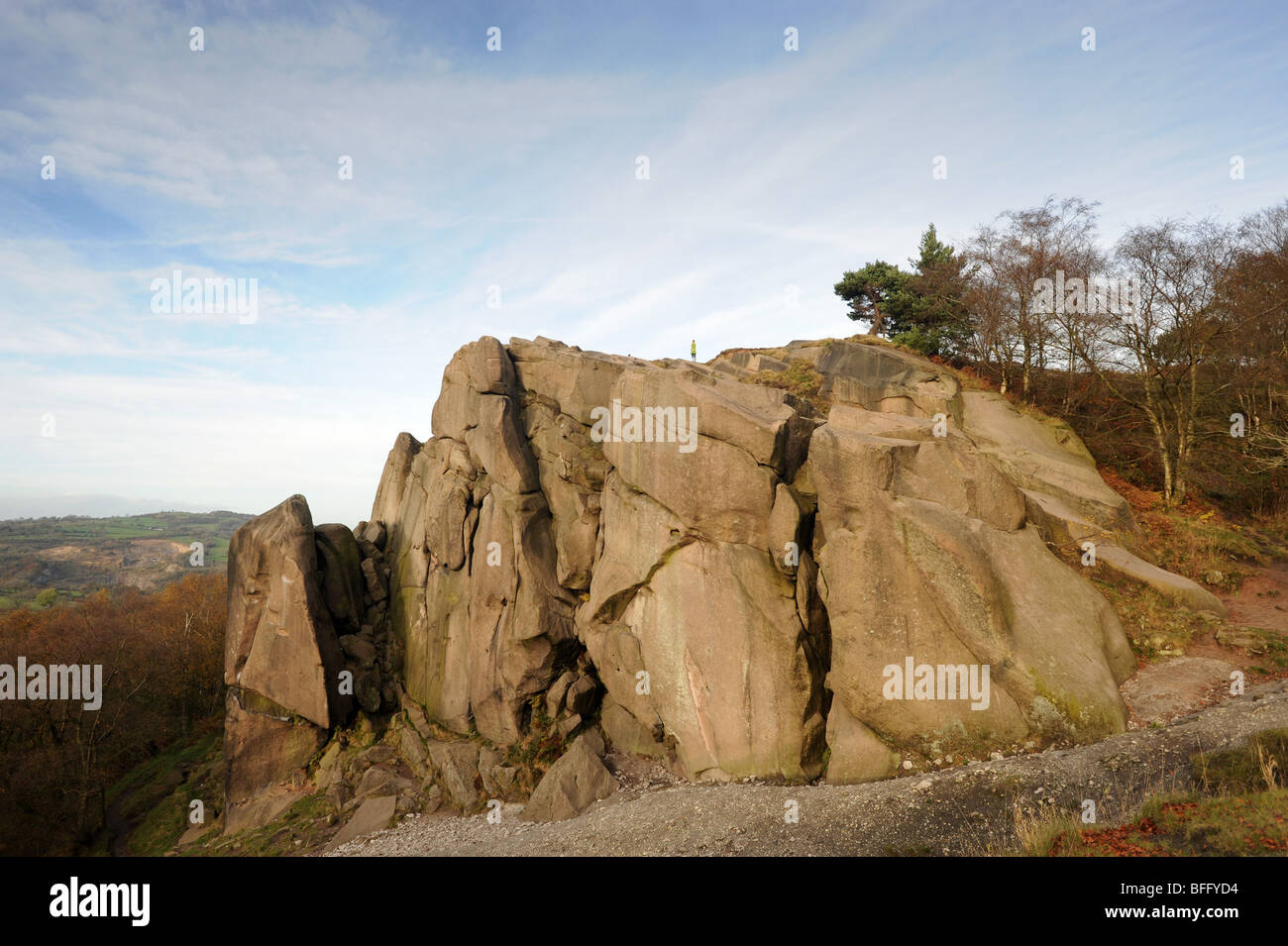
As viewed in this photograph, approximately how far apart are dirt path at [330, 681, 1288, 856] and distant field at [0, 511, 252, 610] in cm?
5735

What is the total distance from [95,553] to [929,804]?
147959mm

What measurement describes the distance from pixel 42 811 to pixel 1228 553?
1830 inches

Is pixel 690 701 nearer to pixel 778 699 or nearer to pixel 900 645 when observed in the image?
pixel 778 699

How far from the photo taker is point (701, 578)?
19.8m

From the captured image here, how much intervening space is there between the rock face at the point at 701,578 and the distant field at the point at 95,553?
40.9 meters

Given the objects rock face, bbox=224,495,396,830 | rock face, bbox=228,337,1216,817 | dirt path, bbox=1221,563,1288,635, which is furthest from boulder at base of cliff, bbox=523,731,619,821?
dirt path, bbox=1221,563,1288,635

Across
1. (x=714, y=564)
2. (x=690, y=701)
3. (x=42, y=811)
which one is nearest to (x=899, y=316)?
(x=714, y=564)

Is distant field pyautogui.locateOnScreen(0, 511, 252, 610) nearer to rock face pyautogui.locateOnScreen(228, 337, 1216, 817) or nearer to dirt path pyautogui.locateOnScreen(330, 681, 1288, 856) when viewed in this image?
rock face pyautogui.locateOnScreen(228, 337, 1216, 817)

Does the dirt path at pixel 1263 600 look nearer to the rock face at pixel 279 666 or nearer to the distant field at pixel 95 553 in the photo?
the rock face at pixel 279 666

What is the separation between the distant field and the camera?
84.7m

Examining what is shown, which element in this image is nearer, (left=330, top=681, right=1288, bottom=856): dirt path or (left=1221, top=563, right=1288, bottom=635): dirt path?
(left=330, top=681, right=1288, bottom=856): dirt path

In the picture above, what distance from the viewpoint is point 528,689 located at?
23.1 meters

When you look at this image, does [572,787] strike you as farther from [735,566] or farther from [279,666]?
[279,666]

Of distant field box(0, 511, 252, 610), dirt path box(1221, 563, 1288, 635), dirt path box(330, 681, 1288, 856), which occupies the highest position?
dirt path box(1221, 563, 1288, 635)
